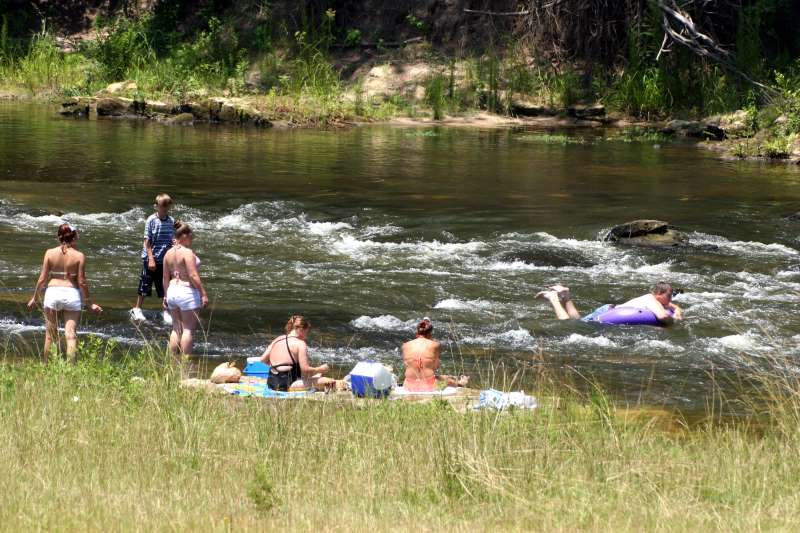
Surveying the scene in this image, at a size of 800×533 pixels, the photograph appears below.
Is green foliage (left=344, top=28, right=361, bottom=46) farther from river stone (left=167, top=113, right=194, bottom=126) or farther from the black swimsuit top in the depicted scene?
the black swimsuit top

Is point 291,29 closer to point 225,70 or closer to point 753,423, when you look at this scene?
point 225,70

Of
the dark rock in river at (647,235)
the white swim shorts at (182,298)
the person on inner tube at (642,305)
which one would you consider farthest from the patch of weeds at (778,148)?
the white swim shorts at (182,298)

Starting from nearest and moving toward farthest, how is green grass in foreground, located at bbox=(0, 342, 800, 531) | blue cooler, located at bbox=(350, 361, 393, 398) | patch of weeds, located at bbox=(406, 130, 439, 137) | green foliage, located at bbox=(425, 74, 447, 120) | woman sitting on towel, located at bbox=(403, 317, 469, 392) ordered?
green grass in foreground, located at bbox=(0, 342, 800, 531) < blue cooler, located at bbox=(350, 361, 393, 398) < woman sitting on towel, located at bbox=(403, 317, 469, 392) < patch of weeds, located at bbox=(406, 130, 439, 137) < green foliage, located at bbox=(425, 74, 447, 120)

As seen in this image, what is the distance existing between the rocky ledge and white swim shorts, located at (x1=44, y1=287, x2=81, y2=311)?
25380 millimetres

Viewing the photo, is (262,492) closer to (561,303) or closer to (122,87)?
(561,303)

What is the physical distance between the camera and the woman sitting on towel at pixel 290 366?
1060 cm

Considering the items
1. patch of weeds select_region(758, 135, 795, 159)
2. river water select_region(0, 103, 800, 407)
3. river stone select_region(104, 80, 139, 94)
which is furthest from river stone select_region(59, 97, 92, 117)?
patch of weeds select_region(758, 135, 795, 159)

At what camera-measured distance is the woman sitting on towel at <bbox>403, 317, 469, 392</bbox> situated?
10531mm

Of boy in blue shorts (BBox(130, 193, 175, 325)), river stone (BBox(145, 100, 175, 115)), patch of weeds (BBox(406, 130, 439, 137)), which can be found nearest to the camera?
boy in blue shorts (BBox(130, 193, 175, 325))

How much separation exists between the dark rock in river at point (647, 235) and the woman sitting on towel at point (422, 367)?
8.31 meters

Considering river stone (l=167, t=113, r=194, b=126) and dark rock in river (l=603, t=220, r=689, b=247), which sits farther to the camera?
river stone (l=167, t=113, r=194, b=126)

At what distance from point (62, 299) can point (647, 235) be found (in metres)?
10.1

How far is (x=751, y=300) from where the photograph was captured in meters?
15.0

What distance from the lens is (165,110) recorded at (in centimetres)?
Result: 3762
